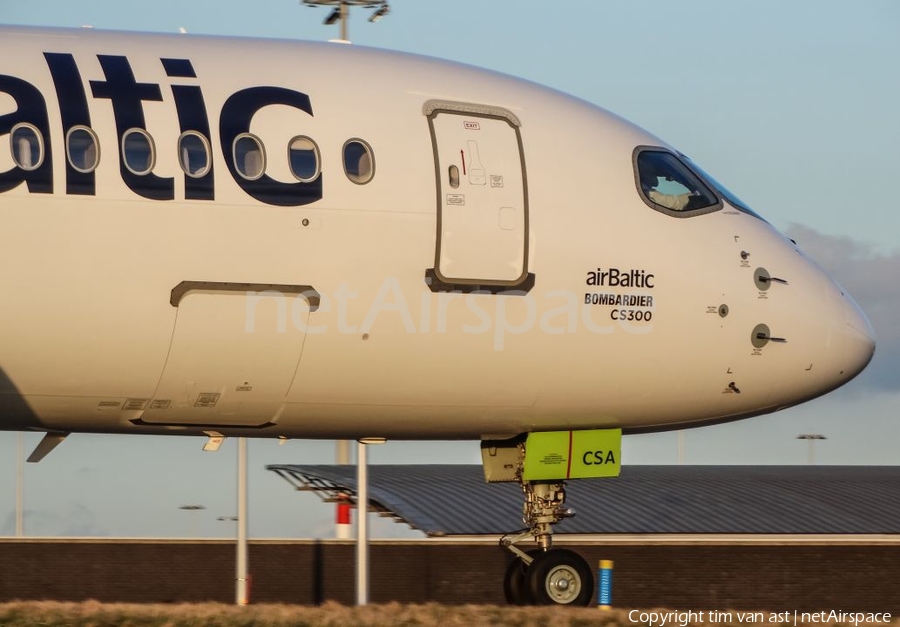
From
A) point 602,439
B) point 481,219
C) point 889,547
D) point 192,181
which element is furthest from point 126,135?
point 889,547

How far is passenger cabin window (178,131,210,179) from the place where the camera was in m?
16.0

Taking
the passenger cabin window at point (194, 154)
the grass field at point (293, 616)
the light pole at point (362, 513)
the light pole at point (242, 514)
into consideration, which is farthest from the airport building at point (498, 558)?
the passenger cabin window at point (194, 154)

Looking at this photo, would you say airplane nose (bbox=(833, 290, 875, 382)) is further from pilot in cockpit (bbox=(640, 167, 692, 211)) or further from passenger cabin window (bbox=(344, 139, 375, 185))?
passenger cabin window (bbox=(344, 139, 375, 185))

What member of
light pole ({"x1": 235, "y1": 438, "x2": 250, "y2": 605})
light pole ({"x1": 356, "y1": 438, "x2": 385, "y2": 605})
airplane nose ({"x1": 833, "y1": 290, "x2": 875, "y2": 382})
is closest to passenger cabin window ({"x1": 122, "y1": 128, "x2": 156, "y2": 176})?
airplane nose ({"x1": 833, "y1": 290, "x2": 875, "y2": 382})

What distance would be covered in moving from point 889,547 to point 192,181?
3790 cm

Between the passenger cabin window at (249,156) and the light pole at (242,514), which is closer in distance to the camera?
the passenger cabin window at (249,156)

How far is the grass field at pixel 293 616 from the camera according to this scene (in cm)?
Answer: 1523

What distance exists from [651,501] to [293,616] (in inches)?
1487

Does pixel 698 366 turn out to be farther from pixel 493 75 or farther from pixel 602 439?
pixel 493 75

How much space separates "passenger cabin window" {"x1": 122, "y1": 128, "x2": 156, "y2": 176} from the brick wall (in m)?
32.4

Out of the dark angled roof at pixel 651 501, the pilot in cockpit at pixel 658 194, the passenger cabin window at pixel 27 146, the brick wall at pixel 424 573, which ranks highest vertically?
the pilot in cockpit at pixel 658 194

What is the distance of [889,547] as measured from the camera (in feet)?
162

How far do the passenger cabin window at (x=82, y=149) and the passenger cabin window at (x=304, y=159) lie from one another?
194 cm

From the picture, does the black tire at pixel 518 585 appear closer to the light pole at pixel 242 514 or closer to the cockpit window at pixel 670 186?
the cockpit window at pixel 670 186
